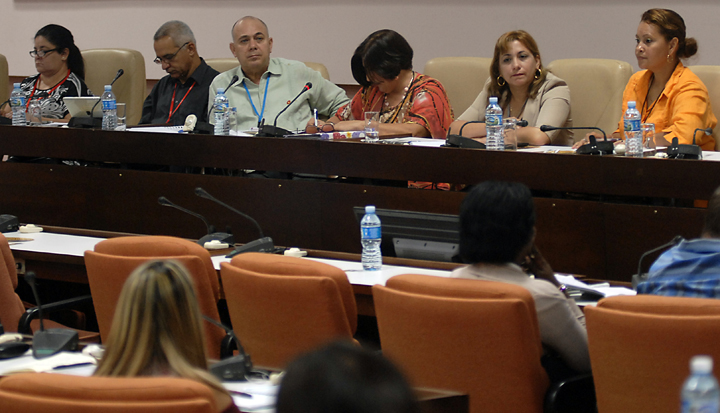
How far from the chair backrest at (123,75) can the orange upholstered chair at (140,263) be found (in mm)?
3152

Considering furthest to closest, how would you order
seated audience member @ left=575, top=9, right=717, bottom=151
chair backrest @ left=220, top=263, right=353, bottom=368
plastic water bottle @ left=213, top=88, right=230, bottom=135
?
plastic water bottle @ left=213, top=88, right=230, bottom=135, seated audience member @ left=575, top=9, right=717, bottom=151, chair backrest @ left=220, top=263, right=353, bottom=368

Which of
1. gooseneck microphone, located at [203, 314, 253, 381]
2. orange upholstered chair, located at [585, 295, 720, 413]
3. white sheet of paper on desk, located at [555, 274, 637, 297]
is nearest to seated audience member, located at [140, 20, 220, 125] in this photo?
white sheet of paper on desk, located at [555, 274, 637, 297]

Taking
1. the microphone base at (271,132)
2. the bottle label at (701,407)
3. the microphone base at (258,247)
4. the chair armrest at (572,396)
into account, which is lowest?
the chair armrest at (572,396)

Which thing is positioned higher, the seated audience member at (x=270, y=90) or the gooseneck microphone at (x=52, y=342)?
the seated audience member at (x=270, y=90)

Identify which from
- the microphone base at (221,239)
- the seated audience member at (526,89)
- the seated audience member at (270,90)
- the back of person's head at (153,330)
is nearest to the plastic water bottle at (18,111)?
the seated audience member at (270,90)

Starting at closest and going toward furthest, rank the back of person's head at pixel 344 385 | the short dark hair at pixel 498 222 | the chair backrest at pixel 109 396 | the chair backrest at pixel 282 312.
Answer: the back of person's head at pixel 344 385, the chair backrest at pixel 109 396, the short dark hair at pixel 498 222, the chair backrest at pixel 282 312

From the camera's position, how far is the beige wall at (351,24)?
481 centimetres

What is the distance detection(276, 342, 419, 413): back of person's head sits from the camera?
0.69 m

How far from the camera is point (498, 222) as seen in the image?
1.90 m

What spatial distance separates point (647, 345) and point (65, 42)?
4.57 m

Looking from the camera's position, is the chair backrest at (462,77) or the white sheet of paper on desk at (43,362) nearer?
the white sheet of paper on desk at (43,362)

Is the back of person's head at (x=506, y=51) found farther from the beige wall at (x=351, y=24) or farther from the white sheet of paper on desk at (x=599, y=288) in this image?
the white sheet of paper on desk at (x=599, y=288)

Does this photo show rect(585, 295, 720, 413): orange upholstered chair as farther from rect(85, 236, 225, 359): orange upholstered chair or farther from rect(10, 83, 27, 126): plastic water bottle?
rect(10, 83, 27, 126): plastic water bottle

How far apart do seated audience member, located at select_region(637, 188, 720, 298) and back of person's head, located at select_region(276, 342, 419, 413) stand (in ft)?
4.23
